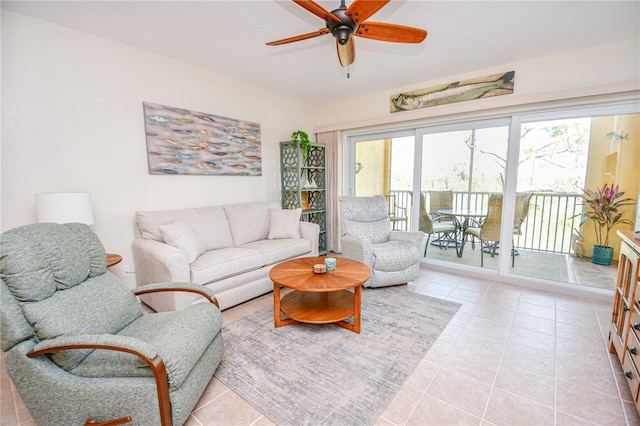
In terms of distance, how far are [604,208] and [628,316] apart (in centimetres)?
173

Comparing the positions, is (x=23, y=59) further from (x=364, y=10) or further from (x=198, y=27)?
(x=364, y=10)

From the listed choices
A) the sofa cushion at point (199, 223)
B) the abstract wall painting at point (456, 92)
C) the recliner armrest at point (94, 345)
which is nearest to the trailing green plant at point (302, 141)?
the abstract wall painting at point (456, 92)

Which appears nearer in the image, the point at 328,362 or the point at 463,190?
the point at 328,362

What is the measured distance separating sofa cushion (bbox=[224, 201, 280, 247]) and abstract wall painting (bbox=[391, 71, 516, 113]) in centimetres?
240

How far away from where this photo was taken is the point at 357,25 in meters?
1.73

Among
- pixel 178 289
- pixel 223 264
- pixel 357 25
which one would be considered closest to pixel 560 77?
pixel 357 25

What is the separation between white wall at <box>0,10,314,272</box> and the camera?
214 cm

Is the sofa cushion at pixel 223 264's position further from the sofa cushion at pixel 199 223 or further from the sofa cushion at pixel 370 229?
the sofa cushion at pixel 370 229

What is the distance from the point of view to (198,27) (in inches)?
92.6

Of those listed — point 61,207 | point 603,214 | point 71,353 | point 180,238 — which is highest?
point 61,207

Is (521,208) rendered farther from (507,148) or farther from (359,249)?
(359,249)

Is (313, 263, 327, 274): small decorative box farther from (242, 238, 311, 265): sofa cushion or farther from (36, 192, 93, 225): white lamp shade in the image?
(36, 192, 93, 225): white lamp shade

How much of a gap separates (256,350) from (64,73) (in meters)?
2.80

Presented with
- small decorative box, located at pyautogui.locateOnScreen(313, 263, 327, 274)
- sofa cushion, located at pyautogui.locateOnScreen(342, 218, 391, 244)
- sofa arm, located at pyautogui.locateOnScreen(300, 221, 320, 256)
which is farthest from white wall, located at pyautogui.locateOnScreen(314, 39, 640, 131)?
small decorative box, located at pyautogui.locateOnScreen(313, 263, 327, 274)
